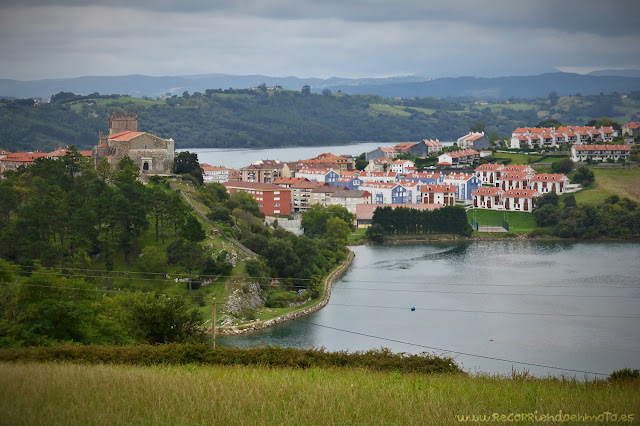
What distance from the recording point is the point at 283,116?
6481 centimetres

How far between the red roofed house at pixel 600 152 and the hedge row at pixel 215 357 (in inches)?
933

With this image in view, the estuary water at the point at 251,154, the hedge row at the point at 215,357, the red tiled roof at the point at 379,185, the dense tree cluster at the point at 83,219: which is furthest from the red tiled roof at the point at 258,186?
the hedge row at the point at 215,357

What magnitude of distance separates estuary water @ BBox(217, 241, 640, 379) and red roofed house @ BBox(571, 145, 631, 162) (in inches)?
371

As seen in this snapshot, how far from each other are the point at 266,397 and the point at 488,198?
2112 cm

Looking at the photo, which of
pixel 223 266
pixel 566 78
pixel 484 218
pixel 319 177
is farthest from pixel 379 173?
pixel 566 78

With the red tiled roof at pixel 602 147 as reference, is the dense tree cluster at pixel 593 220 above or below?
below

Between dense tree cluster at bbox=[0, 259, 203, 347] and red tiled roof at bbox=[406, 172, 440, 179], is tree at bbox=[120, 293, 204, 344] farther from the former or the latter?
red tiled roof at bbox=[406, 172, 440, 179]

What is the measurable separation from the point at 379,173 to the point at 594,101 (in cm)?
4509

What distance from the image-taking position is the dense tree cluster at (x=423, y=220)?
21438 millimetres

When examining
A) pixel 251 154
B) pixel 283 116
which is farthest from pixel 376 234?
pixel 283 116

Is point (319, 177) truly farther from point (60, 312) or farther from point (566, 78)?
point (566, 78)

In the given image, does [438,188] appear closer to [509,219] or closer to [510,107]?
[509,219]

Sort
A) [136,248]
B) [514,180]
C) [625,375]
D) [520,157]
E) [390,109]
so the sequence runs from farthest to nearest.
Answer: [390,109]
[520,157]
[514,180]
[136,248]
[625,375]

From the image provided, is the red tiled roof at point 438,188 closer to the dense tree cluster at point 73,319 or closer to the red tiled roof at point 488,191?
the red tiled roof at point 488,191
